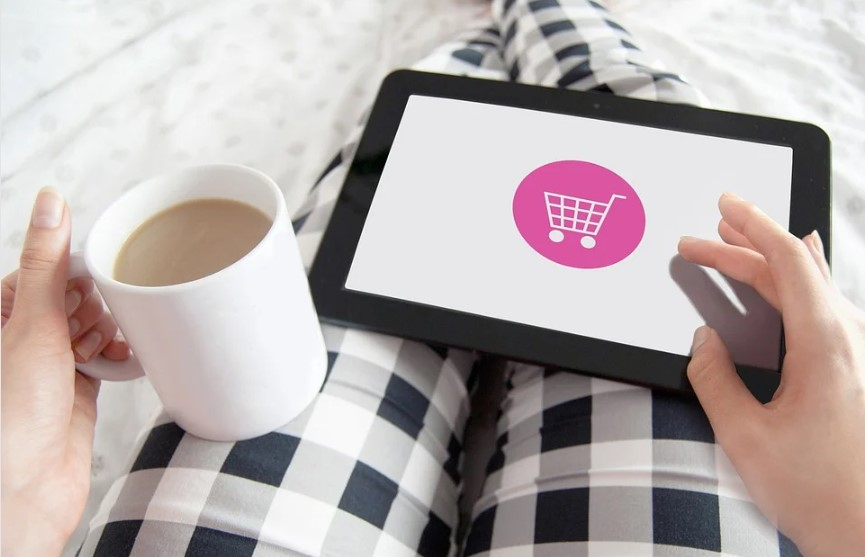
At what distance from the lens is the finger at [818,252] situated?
490 mm

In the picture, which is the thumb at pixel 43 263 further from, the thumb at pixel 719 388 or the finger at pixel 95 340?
the thumb at pixel 719 388

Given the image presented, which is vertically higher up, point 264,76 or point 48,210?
point 48,210

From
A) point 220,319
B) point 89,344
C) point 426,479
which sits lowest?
point 426,479

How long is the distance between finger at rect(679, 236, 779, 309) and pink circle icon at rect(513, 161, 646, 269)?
0.04m

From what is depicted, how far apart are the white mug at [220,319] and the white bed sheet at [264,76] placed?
0.34 metres

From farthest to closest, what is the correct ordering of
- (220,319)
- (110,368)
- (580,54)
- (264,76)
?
(264,76)
(580,54)
(110,368)
(220,319)

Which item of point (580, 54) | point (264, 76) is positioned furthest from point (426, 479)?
point (264, 76)

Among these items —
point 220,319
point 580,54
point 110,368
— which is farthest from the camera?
point 580,54

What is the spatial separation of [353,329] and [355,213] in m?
0.11

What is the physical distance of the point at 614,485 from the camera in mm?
474

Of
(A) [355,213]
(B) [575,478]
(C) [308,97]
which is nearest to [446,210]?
(A) [355,213]

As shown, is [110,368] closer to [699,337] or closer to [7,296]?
[7,296]

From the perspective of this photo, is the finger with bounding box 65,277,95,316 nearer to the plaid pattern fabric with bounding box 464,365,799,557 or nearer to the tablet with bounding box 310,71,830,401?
the tablet with bounding box 310,71,830,401

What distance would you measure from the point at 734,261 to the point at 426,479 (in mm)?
294
